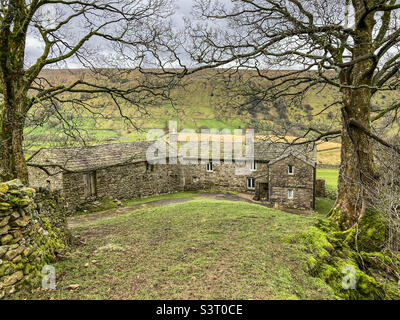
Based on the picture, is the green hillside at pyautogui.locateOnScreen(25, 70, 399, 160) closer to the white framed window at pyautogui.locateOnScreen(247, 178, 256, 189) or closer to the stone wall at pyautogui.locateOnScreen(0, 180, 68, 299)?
the stone wall at pyautogui.locateOnScreen(0, 180, 68, 299)

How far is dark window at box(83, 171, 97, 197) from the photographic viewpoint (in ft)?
89.0

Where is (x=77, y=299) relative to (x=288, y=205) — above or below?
above

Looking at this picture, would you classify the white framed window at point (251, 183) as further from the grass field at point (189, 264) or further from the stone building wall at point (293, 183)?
the grass field at point (189, 264)

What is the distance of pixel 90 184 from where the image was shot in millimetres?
27562

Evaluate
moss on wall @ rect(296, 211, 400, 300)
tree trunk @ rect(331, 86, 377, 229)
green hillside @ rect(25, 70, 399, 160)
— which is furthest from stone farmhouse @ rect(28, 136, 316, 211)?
moss on wall @ rect(296, 211, 400, 300)

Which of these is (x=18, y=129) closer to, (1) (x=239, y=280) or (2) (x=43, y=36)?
(2) (x=43, y=36)

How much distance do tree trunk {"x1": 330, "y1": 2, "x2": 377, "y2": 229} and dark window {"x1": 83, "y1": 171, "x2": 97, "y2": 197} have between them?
2394cm

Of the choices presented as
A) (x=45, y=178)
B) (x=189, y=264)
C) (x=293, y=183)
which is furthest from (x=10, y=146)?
(x=293, y=183)

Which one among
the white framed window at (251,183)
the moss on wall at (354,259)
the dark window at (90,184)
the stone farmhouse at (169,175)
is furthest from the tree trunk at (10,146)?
the white framed window at (251,183)

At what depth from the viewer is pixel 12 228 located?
5.34 m

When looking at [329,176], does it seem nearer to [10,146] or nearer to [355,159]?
[355,159]

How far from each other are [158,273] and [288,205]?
86.9 ft

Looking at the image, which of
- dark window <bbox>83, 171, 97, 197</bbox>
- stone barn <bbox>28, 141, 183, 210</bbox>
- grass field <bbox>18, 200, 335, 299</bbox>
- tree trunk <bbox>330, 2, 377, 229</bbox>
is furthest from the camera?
dark window <bbox>83, 171, 97, 197</bbox>

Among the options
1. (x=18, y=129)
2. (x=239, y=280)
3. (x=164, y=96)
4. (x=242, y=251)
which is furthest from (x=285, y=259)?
(x=18, y=129)
